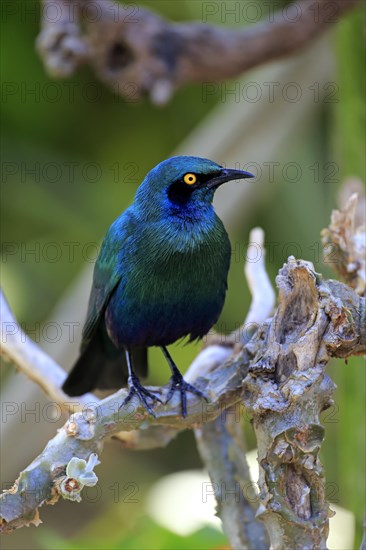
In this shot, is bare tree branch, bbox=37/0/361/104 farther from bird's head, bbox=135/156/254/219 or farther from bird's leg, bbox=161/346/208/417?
bird's leg, bbox=161/346/208/417

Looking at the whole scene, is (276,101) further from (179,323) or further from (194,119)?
(179,323)

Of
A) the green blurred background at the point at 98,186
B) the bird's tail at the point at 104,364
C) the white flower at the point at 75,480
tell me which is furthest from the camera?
the green blurred background at the point at 98,186

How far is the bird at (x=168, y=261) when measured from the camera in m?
2.52

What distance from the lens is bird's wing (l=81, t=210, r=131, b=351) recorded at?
2643 mm

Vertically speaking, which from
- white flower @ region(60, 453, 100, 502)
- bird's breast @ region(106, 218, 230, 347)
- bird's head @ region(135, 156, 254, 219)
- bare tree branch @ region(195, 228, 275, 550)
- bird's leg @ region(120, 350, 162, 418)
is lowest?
bare tree branch @ region(195, 228, 275, 550)

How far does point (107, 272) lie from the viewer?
2693 millimetres

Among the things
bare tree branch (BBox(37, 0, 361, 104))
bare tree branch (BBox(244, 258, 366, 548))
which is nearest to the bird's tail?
bare tree branch (BBox(244, 258, 366, 548))

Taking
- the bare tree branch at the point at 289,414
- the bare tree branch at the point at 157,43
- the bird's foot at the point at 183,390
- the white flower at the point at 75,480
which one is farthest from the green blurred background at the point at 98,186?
the white flower at the point at 75,480

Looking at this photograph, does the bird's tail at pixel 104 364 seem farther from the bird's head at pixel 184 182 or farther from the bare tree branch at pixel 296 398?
the bare tree branch at pixel 296 398

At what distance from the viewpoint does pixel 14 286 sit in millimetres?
5129

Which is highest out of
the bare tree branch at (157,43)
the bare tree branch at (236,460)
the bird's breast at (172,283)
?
the bare tree branch at (157,43)

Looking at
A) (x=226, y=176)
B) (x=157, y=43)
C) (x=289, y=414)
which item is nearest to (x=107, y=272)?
(x=226, y=176)

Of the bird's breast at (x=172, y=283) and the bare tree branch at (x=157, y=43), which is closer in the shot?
the bird's breast at (x=172, y=283)

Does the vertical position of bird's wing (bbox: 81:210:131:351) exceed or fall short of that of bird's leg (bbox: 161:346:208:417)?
it exceeds it
